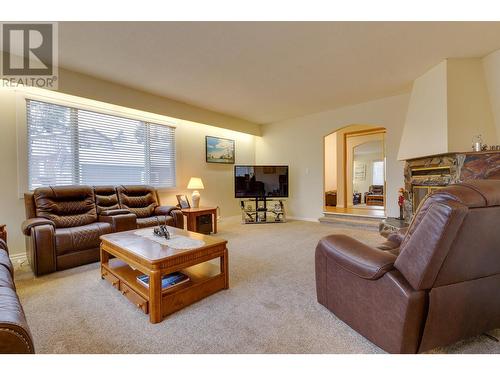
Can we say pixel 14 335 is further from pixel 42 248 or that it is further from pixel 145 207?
pixel 145 207

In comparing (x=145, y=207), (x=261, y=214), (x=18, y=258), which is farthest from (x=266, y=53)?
(x=18, y=258)

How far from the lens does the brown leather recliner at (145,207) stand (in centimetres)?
364

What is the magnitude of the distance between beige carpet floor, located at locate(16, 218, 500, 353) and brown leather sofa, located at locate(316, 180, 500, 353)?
0.73ft

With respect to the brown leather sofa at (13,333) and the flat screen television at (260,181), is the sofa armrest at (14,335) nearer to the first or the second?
the brown leather sofa at (13,333)

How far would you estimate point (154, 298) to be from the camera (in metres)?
1.61

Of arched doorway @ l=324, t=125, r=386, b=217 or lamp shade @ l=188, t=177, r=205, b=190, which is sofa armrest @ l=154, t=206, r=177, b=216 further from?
arched doorway @ l=324, t=125, r=386, b=217

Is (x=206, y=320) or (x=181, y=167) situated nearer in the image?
(x=206, y=320)

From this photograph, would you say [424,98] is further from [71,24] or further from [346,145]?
[71,24]

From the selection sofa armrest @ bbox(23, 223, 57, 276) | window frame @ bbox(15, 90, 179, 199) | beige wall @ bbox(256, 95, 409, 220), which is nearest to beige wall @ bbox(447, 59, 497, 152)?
beige wall @ bbox(256, 95, 409, 220)

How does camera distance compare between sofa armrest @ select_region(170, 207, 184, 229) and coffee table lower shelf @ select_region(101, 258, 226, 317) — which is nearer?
coffee table lower shelf @ select_region(101, 258, 226, 317)

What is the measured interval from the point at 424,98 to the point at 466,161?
114cm

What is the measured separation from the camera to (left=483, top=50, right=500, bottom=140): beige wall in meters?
2.97

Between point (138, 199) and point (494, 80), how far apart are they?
17.7 ft

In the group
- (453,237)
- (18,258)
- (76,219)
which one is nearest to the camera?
(453,237)
